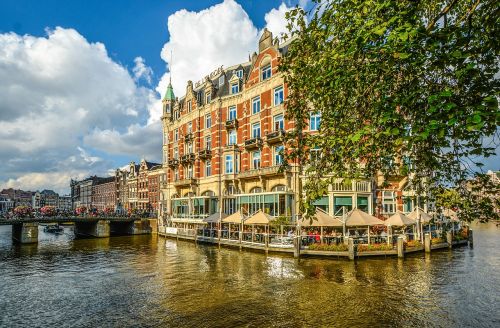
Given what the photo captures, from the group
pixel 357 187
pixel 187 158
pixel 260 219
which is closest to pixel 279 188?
pixel 260 219

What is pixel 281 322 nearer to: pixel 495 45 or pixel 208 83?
pixel 495 45

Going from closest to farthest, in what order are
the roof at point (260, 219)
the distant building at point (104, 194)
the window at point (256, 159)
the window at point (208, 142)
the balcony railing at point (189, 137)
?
1. the roof at point (260, 219)
2. the window at point (256, 159)
3. the window at point (208, 142)
4. the balcony railing at point (189, 137)
5. the distant building at point (104, 194)

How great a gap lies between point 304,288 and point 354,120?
1128 cm

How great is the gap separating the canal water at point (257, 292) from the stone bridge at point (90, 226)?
19030 mm

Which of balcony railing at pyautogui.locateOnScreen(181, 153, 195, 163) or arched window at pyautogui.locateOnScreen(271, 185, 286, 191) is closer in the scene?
Result: arched window at pyautogui.locateOnScreen(271, 185, 286, 191)

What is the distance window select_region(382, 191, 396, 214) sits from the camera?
35.4m

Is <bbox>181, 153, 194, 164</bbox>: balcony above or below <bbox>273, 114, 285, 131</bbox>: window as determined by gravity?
below

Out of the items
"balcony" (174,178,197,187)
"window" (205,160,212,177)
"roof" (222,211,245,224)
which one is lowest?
"roof" (222,211,245,224)

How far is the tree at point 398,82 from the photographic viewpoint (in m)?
6.00

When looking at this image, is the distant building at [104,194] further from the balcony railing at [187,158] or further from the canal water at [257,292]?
the canal water at [257,292]

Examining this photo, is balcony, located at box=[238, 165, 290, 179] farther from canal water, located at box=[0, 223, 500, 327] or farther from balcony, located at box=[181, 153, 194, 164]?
balcony, located at box=[181, 153, 194, 164]

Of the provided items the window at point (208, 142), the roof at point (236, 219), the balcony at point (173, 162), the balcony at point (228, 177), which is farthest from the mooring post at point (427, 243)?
the balcony at point (173, 162)

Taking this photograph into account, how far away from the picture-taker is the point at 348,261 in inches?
954

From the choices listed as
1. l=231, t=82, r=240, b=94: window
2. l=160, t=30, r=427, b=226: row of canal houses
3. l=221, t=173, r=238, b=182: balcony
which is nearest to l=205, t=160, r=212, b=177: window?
l=160, t=30, r=427, b=226: row of canal houses
